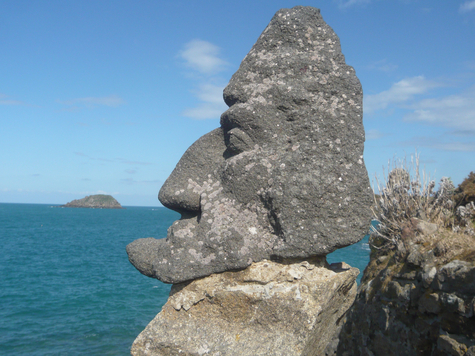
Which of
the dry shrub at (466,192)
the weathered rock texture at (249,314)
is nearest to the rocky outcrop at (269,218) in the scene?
the weathered rock texture at (249,314)

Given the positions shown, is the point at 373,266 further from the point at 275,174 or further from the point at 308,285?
the point at 275,174

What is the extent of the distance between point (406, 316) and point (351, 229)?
146 cm

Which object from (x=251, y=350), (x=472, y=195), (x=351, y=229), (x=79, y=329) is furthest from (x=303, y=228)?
(x=79, y=329)

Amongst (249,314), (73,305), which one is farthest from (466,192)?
(73,305)

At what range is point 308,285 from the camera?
419cm

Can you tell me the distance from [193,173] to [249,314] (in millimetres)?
1834

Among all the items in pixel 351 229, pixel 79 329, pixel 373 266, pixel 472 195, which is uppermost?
pixel 472 195

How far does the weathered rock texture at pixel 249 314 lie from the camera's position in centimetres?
401

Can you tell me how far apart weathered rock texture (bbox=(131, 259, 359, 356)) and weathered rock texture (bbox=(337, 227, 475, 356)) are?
986 mm

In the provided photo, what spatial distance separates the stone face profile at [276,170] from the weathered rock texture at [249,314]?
8.3 inches

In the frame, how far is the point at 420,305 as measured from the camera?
4406mm

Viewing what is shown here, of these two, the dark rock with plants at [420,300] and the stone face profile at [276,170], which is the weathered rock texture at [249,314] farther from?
the dark rock with plants at [420,300]

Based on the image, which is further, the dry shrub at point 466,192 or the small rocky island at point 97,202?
the small rocky island at point 97,202

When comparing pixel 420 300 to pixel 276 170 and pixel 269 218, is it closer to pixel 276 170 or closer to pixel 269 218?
pixel 269 218
